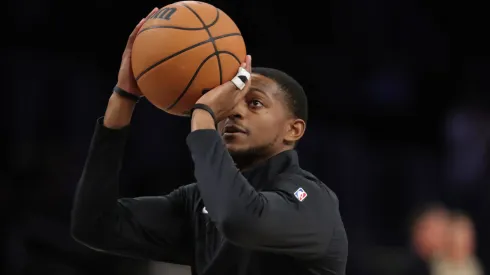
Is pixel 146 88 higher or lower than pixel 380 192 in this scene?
higher

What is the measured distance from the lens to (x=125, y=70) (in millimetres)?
3262

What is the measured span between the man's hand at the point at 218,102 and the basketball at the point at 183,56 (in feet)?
0.16

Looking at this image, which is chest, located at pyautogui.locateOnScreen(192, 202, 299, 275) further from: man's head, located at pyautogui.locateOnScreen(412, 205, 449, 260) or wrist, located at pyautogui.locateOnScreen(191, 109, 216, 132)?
man's head, located at pyautogui.locateOnScreen(412, 205, 449, 260)

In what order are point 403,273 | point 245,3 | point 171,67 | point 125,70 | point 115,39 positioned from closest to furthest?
point 171,67, point 125,70, point 403,273, point 115,39, point 245,3

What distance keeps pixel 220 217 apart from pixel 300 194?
0.37 meters

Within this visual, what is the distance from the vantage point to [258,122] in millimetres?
3221

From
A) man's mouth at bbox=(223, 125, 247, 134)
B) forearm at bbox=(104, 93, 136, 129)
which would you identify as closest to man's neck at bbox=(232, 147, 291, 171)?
man's mouth at bbox=(223, 125, 247, 134)

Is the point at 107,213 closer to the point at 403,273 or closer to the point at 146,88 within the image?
the point at 146,88

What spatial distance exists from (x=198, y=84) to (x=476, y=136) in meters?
8.05

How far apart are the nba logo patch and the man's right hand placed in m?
0.78

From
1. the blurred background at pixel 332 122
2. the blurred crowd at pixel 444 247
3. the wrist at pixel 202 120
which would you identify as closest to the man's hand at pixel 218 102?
the wrist at pixel 202 120

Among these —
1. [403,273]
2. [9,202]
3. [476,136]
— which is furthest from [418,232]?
[9,202]

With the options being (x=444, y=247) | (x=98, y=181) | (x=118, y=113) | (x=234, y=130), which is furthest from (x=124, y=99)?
(x=444, y=247)

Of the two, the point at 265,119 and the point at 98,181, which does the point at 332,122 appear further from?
the point at 98,181
